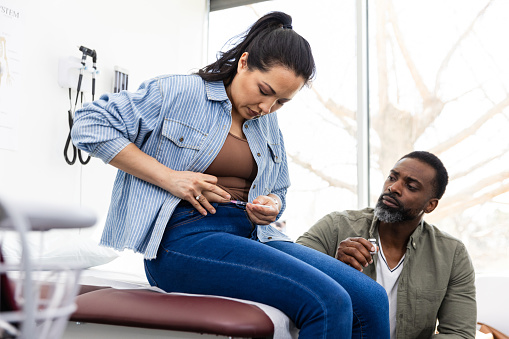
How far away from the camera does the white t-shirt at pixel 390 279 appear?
2.02 metres

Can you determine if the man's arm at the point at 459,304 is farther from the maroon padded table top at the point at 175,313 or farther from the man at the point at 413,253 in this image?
the maroon padded table top at the point at 175,313

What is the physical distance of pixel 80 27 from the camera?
9.02 feet

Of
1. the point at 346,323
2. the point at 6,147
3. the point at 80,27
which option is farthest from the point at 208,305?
the point at 80,27

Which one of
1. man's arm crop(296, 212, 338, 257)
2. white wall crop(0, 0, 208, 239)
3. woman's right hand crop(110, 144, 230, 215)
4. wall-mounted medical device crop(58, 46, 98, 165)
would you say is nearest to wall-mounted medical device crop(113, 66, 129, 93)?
white wall crop(0, 0, 208, 239)

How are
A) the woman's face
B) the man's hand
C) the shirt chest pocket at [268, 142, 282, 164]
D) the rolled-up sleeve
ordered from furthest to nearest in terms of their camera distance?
the man's hand
the shirt chest pocket at [268, 142, 282, 164]
the woman's face
the rolled-up sleeve

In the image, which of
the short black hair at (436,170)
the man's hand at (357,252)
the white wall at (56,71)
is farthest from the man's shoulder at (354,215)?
the white wall at (56,71)

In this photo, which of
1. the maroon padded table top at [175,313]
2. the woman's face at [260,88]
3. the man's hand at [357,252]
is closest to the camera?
the maroon padded table top at [175,313]

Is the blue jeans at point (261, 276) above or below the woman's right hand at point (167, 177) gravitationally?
below

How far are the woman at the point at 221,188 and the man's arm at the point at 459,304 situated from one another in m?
0.75

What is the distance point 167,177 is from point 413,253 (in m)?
1.18

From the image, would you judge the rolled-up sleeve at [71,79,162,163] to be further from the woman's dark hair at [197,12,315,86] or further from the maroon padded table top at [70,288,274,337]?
the maroon padded table top at [70,288,274,337]

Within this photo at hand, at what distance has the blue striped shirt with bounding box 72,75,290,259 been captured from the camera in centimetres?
129

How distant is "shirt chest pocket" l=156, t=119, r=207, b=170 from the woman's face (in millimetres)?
167


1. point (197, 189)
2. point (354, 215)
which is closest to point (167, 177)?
point (197, 189)
